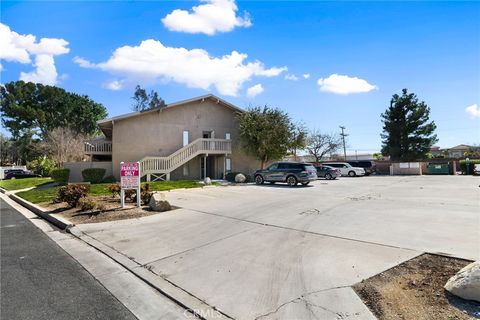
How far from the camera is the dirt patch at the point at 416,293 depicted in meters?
3.66

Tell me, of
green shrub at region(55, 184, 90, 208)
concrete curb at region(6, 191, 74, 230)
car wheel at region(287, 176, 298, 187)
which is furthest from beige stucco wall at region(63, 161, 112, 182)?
car wheel at region(287, 176, 298, 187)

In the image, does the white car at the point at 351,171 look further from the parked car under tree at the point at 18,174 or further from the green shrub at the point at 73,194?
the parked car under tree at the point at 18,174

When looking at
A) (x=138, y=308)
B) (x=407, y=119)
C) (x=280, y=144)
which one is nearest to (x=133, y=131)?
(x=280, y=144)

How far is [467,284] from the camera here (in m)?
3.93

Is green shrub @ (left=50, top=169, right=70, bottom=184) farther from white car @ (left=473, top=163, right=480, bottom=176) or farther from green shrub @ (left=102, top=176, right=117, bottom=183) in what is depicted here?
white car @ (left=473, top=163, right=480, bottom=176)

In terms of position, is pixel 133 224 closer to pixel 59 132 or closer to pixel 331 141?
pixel 59 132

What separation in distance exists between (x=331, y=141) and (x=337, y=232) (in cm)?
4792

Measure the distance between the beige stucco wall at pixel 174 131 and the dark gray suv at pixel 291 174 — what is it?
6760 mm

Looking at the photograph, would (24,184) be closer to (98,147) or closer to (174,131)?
(98,147)

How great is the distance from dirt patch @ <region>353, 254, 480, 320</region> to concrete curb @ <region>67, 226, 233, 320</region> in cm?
184

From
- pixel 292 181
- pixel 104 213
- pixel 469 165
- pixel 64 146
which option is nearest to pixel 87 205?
pixel 104 213

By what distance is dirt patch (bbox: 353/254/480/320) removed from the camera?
3.66 metres

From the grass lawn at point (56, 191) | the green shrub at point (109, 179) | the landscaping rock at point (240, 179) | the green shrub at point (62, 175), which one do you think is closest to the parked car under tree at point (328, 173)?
the landscaping rock at point (240, 179)

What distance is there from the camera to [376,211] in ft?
34.9
